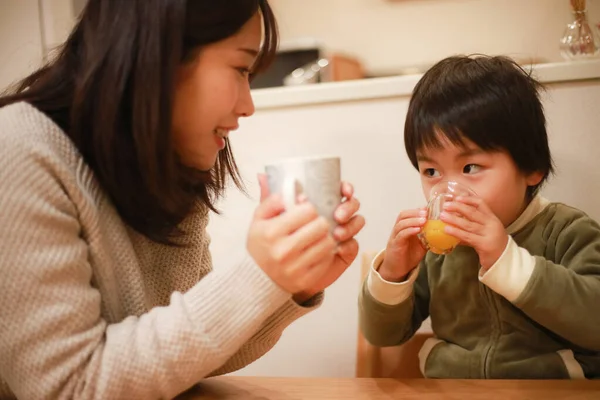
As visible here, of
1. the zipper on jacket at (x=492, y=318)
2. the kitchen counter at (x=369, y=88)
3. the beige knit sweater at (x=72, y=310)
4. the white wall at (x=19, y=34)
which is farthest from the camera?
the white wall at (x=19, y=34)

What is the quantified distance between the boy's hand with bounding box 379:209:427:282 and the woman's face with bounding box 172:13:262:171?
344mm

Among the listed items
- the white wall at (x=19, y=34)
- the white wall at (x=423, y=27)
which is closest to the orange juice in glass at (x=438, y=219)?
the white wall at (x=19, y=34)

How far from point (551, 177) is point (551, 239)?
0.33 m

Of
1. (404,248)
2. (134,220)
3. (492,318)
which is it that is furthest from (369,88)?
(134,220)

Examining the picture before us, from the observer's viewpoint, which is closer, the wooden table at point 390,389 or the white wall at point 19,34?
the wooden table at point 390,389

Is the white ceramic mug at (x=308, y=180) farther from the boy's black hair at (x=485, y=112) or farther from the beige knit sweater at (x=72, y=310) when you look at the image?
the boy's black hair at (x=485, y=112)

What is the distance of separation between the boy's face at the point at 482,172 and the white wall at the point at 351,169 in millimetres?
372

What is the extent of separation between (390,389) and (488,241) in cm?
28

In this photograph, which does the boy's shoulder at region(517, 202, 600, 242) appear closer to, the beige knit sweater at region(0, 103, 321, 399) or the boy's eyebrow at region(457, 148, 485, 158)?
the boy's eyebrow at region(457, 148, 485, 158)

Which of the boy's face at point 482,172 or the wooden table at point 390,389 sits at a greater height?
the boy's face at point 482,172

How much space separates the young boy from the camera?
844 mm

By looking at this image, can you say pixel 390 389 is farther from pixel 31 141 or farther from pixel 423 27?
pixel 423 27

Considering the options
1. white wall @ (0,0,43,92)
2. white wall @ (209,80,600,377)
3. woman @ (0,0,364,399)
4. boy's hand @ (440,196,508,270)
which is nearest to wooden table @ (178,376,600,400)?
woman @ (0,0,364,399)

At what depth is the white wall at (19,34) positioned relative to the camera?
5.71ft
